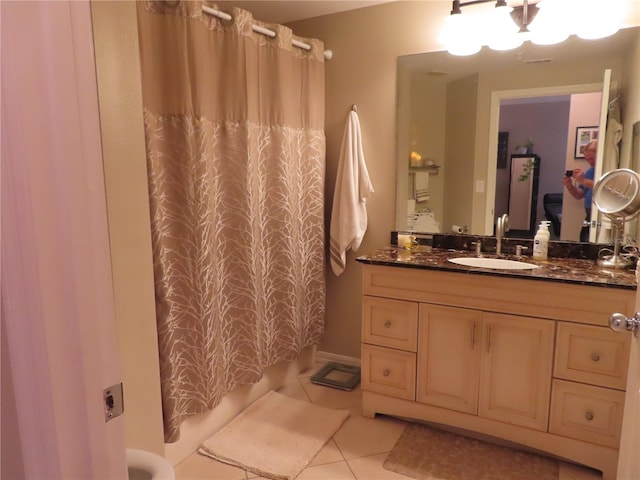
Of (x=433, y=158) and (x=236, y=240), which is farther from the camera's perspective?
(x=433, y=158)

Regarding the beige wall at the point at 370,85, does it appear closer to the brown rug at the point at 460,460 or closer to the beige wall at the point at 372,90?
the beige wall at the point at 372,90

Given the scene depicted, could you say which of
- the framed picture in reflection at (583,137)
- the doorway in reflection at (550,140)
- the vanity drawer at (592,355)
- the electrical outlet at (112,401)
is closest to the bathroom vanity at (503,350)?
the vanity drawer at (592,355)

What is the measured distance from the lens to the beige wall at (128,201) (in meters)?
1.05

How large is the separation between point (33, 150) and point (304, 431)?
2.03 m

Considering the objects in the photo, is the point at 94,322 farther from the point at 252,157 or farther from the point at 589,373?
the point at 589,373

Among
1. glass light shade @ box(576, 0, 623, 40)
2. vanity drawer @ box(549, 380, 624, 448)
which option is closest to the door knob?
vanity drawer @ box(549, 380, 624, 448)

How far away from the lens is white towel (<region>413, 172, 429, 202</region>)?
105 inches

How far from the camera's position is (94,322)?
2.16ft

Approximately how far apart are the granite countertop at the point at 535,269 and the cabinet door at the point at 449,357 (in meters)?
0.21

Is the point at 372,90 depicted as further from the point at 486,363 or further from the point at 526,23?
the point at 486,363

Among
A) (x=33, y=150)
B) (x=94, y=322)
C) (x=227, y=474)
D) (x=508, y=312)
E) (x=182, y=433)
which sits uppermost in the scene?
(x=33, y=150)

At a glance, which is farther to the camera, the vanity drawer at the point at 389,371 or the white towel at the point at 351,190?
the white towel at the point at 351,190

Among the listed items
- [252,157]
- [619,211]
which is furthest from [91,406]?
[619,211]

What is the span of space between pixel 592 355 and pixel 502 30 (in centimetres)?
161
